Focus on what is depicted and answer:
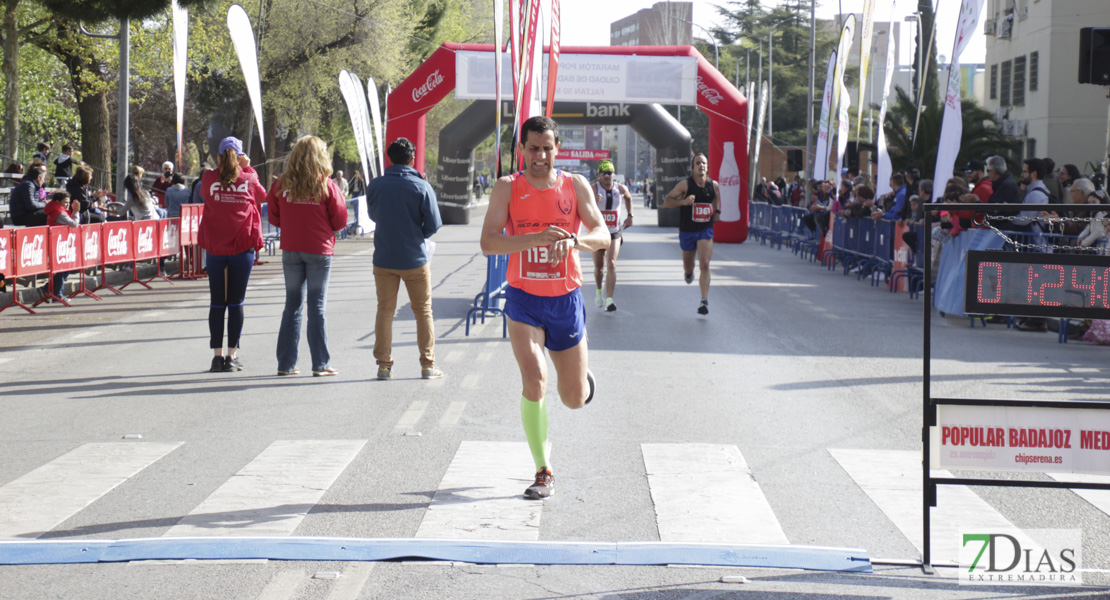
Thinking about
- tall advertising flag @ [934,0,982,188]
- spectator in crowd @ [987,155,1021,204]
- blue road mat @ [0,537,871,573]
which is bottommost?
blue road mat @ [0,537,871,573]

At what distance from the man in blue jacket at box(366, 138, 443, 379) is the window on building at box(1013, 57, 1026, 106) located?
33.7 meters

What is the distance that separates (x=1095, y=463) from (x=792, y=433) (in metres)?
2.97

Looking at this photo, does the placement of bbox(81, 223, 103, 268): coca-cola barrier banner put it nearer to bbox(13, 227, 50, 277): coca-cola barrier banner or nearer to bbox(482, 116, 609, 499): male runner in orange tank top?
bbox(13, 227, 50, 277): coca-cola barrier banner

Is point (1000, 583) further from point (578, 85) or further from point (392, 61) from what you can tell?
point (392, 61)

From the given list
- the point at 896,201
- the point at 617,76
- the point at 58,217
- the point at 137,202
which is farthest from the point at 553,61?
the point at 617,76

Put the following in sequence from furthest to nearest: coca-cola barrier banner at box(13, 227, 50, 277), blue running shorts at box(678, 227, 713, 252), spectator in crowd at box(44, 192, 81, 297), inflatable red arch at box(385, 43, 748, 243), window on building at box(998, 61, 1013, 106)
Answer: window on building at box(998, 61, 1013, 106) < inflatable red arch at box(385, 43, 748, 243) < spectator in crowd at box(44, 192, 81, 297) < blue running shorts at box(678, 227, 713, 252) < coca-cola barrier banner at box(13, 227, 50, 277)

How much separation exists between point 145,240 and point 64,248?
8.91ft

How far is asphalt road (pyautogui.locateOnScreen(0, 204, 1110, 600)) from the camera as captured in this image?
466 centimetres

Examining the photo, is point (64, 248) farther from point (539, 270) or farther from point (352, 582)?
point (352, 582)

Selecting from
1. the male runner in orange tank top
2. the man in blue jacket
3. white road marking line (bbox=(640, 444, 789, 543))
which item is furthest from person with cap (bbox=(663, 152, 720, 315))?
the male runner in orange tank top

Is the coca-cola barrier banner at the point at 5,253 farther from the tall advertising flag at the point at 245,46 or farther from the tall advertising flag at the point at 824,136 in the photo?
the tall advertising flag at the point at 824,136

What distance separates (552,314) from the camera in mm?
5902

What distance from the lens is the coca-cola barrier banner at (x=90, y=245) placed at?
15.9m

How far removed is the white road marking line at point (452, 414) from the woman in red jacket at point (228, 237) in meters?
2.30
